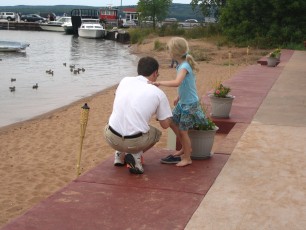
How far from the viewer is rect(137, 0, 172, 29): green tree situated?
66938 millimetres

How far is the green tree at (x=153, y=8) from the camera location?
220 ft

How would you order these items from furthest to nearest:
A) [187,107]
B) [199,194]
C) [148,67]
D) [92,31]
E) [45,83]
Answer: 1. [92,31]
2. [45,83]
3. [187,107]
4. [148,67]
5. [199,194]

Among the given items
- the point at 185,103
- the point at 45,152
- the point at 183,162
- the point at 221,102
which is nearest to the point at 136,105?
the point at 185,103

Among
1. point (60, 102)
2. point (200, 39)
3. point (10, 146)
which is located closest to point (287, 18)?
point (200, 39)

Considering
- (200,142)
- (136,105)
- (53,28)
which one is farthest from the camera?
(53,28)

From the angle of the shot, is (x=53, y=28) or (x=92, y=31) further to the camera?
(x=53, y=28)

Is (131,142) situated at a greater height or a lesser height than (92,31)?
greater

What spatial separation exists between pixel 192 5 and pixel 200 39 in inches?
347

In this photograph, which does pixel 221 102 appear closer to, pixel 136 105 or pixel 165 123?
pixel 165 123

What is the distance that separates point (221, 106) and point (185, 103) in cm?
272

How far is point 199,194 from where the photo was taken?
15.3 ft

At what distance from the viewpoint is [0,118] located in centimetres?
1410

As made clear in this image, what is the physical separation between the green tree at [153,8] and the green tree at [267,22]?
3375 centimetres

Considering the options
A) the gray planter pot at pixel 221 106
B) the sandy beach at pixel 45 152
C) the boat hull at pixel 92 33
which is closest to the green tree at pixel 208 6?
the boat hull at pixel 92 33
